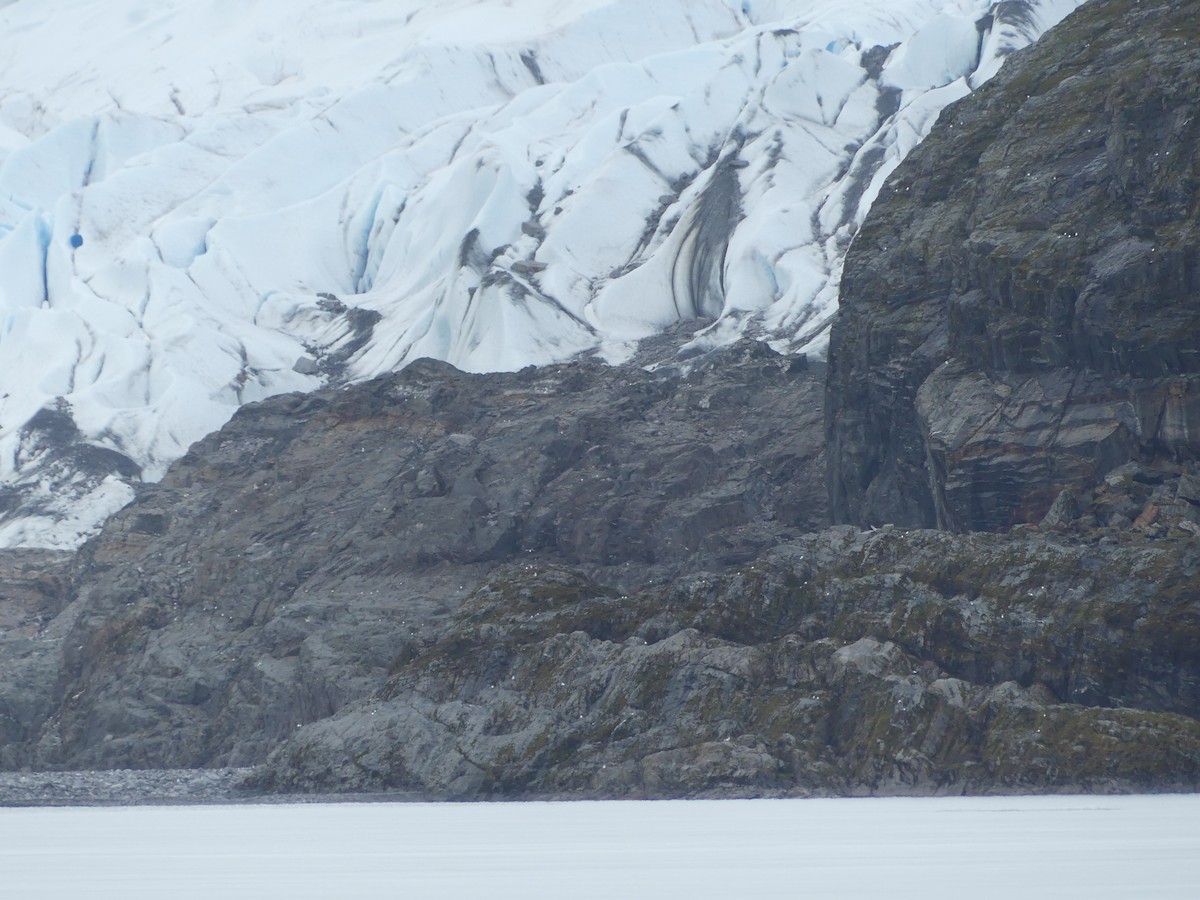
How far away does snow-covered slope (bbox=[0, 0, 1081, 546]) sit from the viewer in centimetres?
7862

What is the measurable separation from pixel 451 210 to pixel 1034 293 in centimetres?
5224

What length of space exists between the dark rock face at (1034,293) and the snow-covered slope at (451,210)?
22688 mm

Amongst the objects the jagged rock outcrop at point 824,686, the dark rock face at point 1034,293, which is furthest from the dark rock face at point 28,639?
the dark rock face at point 1034,293

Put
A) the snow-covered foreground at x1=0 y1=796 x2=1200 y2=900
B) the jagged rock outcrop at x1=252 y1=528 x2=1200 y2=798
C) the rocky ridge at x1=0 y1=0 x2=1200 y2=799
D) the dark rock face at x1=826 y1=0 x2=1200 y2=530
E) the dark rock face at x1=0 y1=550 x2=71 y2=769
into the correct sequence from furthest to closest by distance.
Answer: the dark rock face at x1=0 y1=550 x2=71 y2=769, the dark rock face at x1=826 y1=0 x2=1200 y2=530, the rocky ridge at x1=0 y1=0 x2=1200 y2=799, the jagged rock outcrop at x1=252 y1=528 x2=1200 y2=798, the snow-covered foreground at x1=0 y1=796 x2=1200 y2=900

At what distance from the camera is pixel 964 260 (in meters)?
41.7

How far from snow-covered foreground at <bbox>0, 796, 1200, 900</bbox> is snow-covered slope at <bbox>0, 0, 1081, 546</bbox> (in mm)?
45420

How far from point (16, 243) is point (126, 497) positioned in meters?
20.4

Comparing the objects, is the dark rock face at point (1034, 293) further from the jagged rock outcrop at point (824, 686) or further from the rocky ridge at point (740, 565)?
the jagged rock outcrop at point (824, 686)

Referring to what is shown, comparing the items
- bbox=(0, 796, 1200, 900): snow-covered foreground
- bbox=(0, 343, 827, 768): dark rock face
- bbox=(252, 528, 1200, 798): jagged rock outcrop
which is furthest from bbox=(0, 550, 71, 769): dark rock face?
bbox=(0, 796, 1200, 900): snow-covered foreground

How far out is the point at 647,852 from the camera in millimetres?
18594

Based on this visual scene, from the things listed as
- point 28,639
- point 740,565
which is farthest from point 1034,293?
point 28,639

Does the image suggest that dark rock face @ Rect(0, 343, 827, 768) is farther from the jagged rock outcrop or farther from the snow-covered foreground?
the snow-covered foreground

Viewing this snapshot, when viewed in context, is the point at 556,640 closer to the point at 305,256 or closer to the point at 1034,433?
the point at 1034,433

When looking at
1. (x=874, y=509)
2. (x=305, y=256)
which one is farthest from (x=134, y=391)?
(x=874, y=509)
